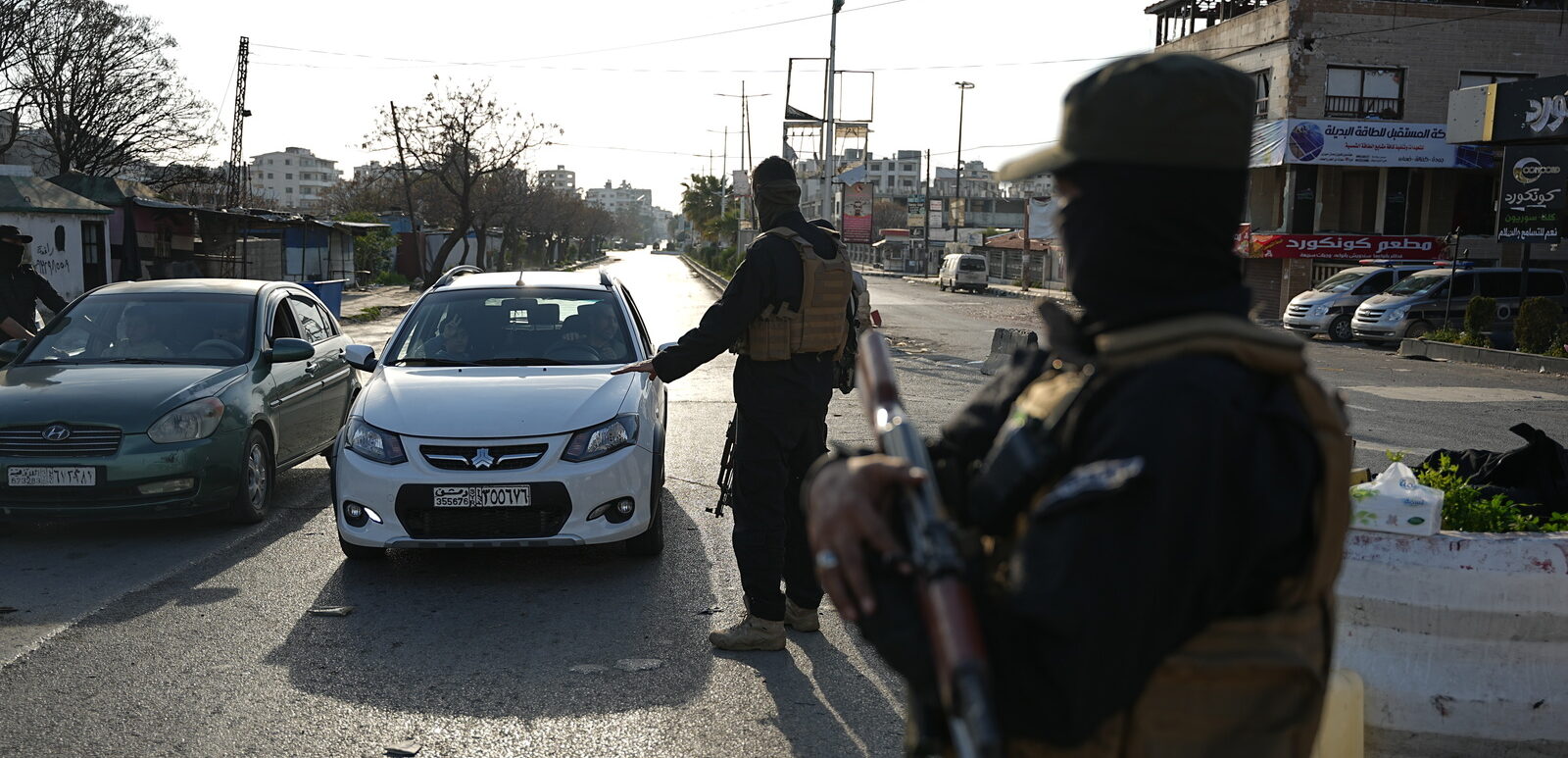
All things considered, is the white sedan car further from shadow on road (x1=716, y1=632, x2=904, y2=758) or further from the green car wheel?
shadow on road (x1=716, y1=632, x2=904, y2=758)

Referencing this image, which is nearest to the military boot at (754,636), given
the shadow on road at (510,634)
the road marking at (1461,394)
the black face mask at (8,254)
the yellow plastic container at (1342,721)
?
the shadow on road at (510,634)

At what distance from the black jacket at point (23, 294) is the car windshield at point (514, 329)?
4.66 metres

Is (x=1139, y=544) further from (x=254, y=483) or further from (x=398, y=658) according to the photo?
(x=254, y=483)

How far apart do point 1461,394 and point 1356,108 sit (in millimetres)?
24072

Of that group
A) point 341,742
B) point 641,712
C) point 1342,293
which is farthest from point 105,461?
point 1342,293

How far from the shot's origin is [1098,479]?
4.70ft

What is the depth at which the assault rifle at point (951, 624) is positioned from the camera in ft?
4.67

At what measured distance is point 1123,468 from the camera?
1423 millimetres

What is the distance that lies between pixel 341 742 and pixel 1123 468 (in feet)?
11.9

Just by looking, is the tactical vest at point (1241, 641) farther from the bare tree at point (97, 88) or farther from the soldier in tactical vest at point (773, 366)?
the bare tree at point (97, 88)

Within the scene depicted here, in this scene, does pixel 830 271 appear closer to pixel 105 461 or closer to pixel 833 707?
pixel 833 707

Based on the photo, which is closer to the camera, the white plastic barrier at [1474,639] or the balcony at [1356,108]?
the white plastic barrier at [1474,639]

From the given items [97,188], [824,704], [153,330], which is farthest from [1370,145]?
[824,704]

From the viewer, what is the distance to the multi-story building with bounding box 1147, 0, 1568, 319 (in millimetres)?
35906
